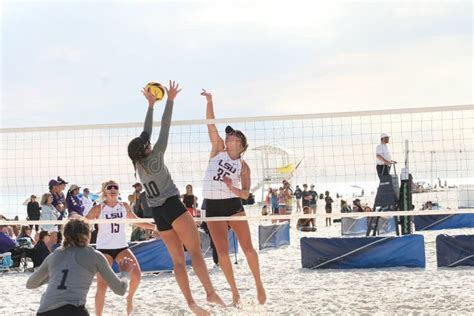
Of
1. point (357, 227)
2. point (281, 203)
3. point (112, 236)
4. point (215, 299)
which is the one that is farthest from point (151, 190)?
point (281, 203)

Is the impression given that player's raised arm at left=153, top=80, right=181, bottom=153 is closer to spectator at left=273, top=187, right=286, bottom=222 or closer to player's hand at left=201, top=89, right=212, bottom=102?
player's hand at left=201, top=89, right=212, bottom=102

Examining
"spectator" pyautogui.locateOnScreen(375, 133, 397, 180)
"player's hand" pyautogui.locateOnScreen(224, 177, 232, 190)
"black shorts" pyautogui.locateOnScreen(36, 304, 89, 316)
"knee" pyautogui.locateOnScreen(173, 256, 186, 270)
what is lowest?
"black shorts" pyautogui.locateOnScreen(36, 304, 89, 316)

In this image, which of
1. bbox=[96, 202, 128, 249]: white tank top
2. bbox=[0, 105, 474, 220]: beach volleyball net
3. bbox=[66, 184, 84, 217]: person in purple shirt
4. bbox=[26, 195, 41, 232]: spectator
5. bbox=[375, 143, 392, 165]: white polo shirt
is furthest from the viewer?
bbox=[26, 195, 41, 232]: spectator

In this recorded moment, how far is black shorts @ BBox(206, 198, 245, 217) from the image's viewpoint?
682cm

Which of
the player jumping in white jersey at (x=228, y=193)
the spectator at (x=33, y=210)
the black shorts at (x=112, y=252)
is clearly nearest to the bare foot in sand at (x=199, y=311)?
the player jumping in white jersey at (x=228, y=193)

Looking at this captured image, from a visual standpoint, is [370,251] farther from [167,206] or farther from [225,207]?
[167,206]

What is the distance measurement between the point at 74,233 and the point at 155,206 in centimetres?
137

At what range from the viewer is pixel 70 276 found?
4.30m

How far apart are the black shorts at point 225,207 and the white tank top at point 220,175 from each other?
42mm

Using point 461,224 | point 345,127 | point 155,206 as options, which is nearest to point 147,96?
point 155,206

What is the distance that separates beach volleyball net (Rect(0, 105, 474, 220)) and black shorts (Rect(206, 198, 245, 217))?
507mm

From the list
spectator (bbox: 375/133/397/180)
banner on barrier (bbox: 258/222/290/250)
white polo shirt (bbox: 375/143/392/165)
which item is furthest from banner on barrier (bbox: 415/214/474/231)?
white polo shirt (bbox: 375/143/392/165)

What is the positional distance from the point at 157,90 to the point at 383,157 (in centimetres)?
534

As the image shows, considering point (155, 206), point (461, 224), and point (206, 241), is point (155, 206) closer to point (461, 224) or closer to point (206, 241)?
point (206, 241)
